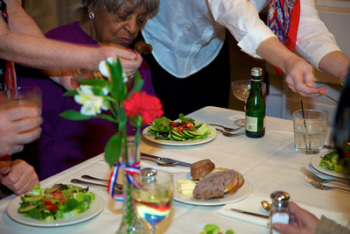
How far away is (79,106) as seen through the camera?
1933mm

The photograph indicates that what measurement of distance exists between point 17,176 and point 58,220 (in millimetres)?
310

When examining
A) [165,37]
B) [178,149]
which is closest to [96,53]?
[178,149]

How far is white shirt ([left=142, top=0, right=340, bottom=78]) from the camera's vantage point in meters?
1.84

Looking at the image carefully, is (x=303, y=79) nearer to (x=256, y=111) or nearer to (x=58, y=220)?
(x=256, y=111)

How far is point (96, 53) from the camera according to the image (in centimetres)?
143

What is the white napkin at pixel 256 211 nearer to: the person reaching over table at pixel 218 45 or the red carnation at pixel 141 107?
the red carnation at pixel 141 107

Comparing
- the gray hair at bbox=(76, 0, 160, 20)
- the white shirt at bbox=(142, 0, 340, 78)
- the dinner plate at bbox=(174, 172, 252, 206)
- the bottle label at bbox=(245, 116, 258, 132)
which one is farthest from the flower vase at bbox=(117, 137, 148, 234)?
the gray hair at bbox=(76, 0, 160, 20)

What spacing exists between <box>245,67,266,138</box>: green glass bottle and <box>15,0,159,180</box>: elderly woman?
0.60m

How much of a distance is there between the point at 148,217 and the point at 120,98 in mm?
240

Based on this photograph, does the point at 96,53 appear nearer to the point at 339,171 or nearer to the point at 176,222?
the point at 176,222

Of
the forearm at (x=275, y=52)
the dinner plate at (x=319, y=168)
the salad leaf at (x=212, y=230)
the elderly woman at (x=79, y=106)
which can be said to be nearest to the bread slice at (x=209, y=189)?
the salad leaf at (x=212, y=230)

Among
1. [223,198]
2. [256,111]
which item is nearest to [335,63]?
[256,111]

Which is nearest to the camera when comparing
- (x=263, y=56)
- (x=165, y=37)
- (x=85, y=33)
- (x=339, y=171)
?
A: (x=339, y=171)

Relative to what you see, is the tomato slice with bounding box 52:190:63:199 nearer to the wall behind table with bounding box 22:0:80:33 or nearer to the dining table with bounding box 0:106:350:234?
the dining table with bounding box 0:106:350:234
